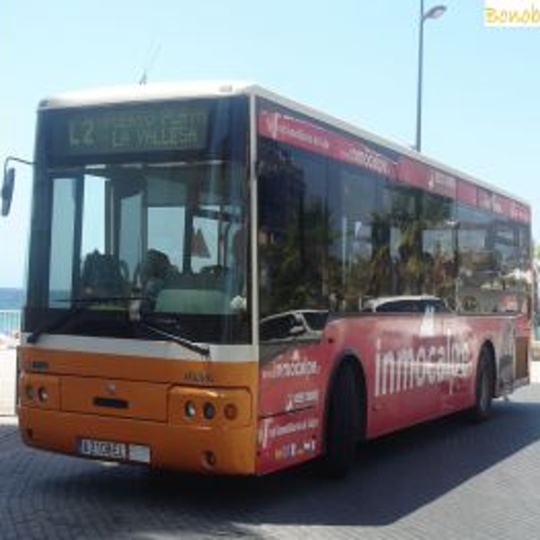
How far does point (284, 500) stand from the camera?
30.0ft

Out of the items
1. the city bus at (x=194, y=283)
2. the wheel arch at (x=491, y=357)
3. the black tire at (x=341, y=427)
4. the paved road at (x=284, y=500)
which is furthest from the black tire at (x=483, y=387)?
the black tire at (x=341, y=427)

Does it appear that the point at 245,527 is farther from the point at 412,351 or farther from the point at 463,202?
the point at 463,202

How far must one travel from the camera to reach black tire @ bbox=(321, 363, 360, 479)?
389 inches

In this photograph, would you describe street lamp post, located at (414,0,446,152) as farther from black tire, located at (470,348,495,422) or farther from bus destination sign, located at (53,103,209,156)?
bus destination sign, located at (53,103,209,156)

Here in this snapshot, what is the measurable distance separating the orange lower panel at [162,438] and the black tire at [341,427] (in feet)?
5.42

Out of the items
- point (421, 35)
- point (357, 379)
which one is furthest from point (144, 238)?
point (421, 35)

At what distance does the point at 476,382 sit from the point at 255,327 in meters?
7.04

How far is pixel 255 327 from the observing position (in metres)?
8.38

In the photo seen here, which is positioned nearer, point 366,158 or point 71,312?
point 71,312

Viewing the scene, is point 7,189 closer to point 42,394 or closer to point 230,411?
point 42,394

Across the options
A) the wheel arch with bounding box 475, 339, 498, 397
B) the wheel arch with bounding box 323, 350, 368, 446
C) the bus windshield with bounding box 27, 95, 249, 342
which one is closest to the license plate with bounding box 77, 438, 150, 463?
the bus windshield with bounding box 27, 95, 249, 342

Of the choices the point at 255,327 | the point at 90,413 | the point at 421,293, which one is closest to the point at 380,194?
the point at 421,293

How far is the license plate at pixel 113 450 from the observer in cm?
855

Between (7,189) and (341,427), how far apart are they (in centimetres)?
354
